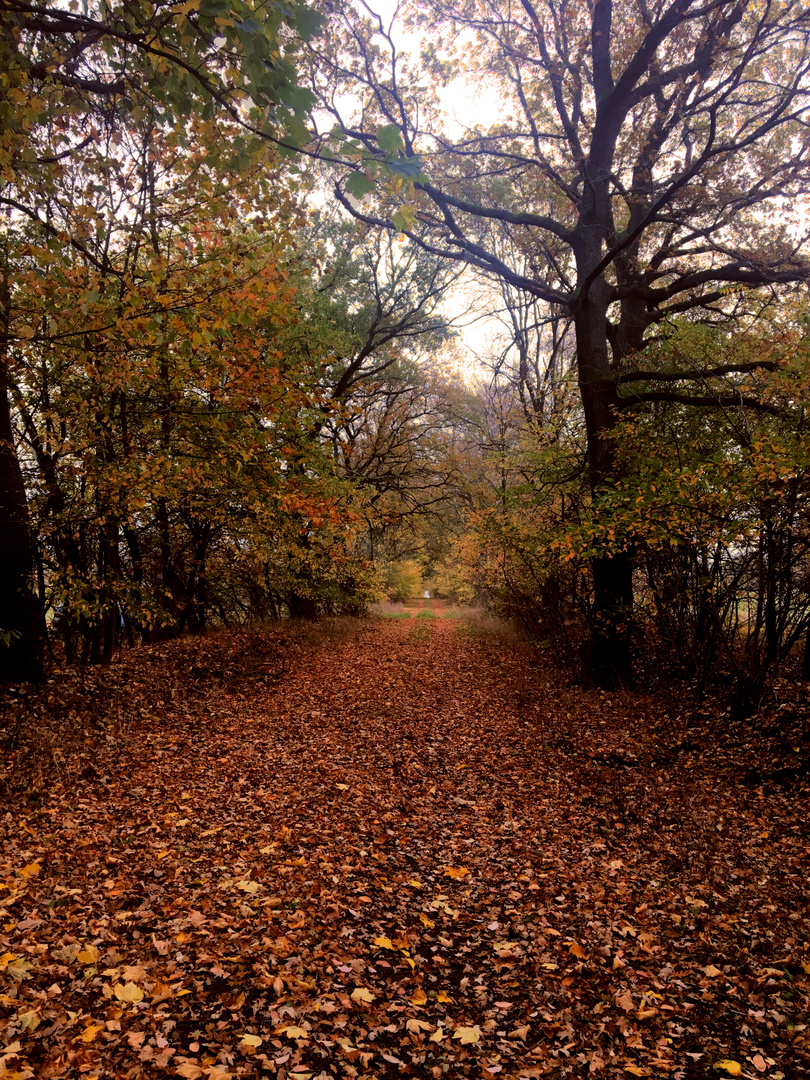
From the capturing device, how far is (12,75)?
3658 mm

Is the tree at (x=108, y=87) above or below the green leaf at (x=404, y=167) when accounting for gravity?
above

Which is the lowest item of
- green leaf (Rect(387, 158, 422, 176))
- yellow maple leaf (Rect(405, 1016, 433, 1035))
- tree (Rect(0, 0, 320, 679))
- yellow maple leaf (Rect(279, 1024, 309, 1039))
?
yellow maple leaf (Rect(405, 1016, 433, 1035))

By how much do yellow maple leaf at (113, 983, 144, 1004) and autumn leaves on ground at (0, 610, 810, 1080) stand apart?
1 cm

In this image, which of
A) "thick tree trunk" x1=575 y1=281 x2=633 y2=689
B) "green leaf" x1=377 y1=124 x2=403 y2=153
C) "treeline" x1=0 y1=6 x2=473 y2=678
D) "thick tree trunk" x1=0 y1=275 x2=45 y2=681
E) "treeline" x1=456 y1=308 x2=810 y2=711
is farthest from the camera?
"thick tree trunk" x1=575 y1=281 x2=633 y2=689

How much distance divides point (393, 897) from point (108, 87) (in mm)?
6835

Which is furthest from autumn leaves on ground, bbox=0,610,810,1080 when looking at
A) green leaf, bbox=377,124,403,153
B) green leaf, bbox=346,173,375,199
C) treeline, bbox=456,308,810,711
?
green leaf, bbox=377,124,403,153

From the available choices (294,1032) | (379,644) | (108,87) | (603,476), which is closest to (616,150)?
(603,476)

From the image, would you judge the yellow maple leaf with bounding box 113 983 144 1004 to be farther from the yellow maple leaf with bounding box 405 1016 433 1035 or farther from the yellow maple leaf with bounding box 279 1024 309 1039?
the yellow maple leaf with bounding box 405 1016 433 1035

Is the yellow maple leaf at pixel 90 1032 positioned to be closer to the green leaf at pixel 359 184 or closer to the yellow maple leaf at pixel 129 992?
the yellow maple leaf at pixel 129 992

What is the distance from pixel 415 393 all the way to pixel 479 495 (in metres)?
4.10

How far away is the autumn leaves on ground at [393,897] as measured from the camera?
9.37 ft

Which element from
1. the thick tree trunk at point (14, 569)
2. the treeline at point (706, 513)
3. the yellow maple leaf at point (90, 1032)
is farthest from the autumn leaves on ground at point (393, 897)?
the treeline at point (706, 513)

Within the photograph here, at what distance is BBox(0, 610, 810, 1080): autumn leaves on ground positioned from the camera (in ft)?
9.37

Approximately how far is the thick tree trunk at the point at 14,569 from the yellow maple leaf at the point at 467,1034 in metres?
6.14
